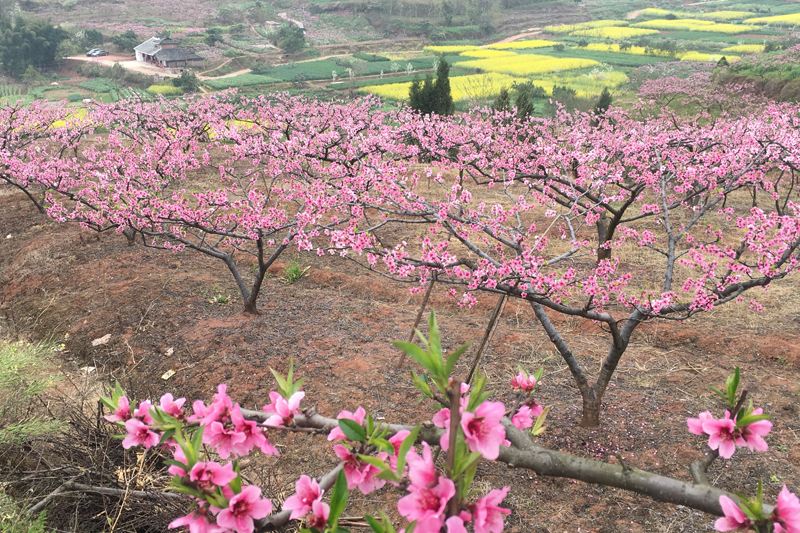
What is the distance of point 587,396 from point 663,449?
32.4 inches

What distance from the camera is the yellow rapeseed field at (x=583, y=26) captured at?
71750 mm

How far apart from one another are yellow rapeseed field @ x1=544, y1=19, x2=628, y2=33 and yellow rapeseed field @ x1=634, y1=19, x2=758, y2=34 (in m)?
3.56

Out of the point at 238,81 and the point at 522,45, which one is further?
the point at 522,45

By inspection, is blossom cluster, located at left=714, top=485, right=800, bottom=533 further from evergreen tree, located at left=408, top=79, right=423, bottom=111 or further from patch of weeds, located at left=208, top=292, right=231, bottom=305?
evergreen tree, located at left=408, top=79, right=423, bottom=111

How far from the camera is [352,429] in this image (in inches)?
57.5

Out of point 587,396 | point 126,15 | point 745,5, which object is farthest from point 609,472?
point 745,5

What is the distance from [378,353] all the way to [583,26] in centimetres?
8154

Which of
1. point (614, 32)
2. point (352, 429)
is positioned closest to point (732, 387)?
point (352, 429)

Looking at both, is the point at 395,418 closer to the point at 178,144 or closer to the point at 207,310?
the point at 207,310

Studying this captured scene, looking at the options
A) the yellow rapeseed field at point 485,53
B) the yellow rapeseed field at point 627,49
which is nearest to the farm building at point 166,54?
the yellow rapeseed field at point 485,53

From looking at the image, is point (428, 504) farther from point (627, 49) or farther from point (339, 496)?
point (627, 49)

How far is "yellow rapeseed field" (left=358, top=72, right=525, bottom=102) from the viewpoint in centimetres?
3645

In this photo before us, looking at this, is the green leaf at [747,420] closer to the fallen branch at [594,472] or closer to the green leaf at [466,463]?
the fallen branch at [594,472]

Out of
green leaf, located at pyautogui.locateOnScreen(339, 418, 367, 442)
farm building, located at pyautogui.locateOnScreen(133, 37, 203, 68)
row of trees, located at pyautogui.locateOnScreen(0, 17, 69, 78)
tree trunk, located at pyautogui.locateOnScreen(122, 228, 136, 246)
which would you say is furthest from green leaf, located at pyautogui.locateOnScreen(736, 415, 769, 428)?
row of trees, located at pyautogui.locateOnScreen(0, 17, 69, 78)
